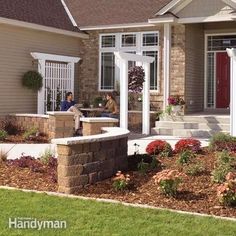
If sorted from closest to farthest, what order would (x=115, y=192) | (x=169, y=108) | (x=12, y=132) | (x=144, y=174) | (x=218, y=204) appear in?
(x=218, y=204) < (x=115, y=192) < (x=144, y=174) < (x=12, y=132) < (x=169, y=108)

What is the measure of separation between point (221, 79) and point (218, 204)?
12681mm

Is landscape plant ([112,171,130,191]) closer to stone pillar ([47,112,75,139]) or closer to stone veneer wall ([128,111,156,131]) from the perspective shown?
stone pillar ([47,112,75,139])

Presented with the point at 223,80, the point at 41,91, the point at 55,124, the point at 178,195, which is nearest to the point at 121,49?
the point at 41,91

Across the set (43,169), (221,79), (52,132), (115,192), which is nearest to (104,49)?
(221,79)

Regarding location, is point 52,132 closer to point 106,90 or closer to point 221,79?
point 106,90

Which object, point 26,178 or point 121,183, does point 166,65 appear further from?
point 121,183

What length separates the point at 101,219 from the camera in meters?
5.71

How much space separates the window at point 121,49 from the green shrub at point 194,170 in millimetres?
10099

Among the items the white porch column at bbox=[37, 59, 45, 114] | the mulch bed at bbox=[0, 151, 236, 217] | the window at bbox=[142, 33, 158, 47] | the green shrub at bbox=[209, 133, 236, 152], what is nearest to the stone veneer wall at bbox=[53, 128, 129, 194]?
the mulch bed at bbox=[0, 151, 236, 217]

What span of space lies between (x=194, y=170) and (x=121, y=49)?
11.5m

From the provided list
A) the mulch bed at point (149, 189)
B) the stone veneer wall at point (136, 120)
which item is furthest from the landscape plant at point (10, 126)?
the mulch bed at point (149, 189)

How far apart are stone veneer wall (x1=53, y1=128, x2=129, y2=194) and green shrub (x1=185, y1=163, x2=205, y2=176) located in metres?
1.19

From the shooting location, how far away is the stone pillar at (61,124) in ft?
45.0

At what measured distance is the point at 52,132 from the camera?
14.0 meters
